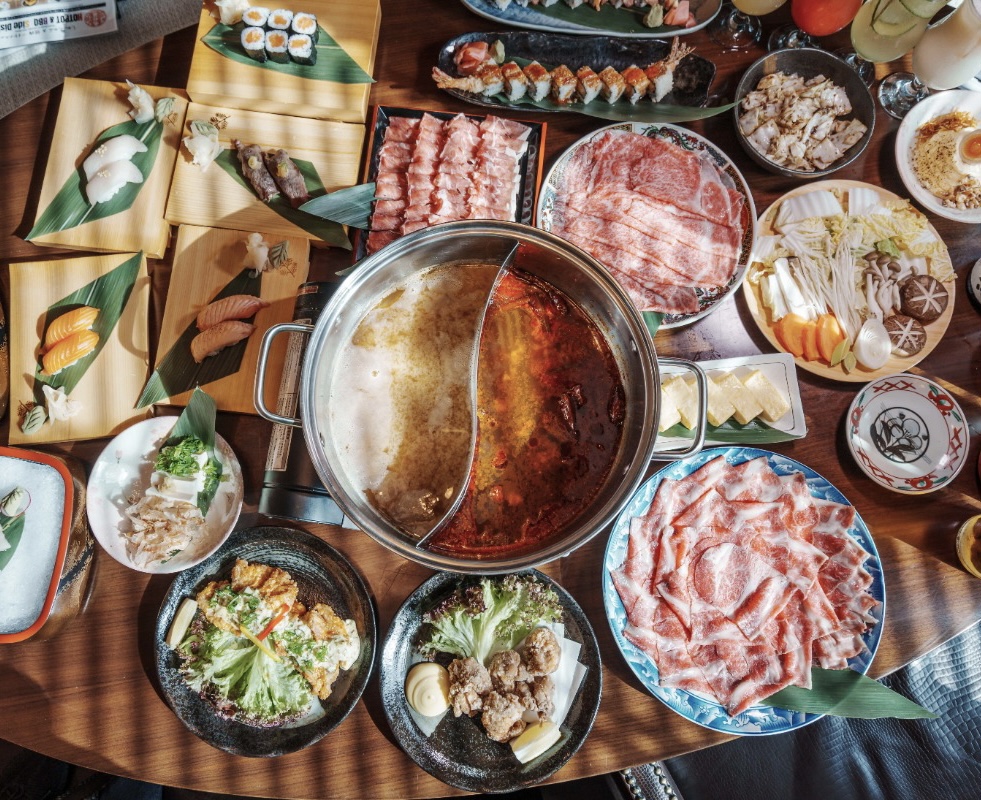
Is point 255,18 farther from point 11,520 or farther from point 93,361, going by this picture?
point 11,520

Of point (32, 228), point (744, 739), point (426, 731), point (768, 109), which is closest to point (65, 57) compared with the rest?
point (32, 228)

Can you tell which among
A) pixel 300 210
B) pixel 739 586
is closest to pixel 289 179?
pixel 300 210

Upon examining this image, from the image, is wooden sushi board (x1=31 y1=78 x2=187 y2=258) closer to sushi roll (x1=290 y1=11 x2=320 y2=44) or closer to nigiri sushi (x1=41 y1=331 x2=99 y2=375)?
nigiri sushi (x1=41 y1=331 x2=99 y2=375)

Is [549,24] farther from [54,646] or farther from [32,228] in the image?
[54,646]

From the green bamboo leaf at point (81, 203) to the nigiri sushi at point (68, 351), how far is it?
42cm

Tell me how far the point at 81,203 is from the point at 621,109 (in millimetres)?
1941

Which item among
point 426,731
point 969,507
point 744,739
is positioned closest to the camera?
point 426,731

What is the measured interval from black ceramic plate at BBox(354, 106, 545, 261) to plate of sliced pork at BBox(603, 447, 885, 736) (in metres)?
1.04

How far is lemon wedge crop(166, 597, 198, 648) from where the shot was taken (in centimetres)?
220

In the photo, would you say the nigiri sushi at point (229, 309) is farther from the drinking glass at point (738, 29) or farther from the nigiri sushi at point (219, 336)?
the drinking glass at point (738, 29)

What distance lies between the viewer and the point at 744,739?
2.58m

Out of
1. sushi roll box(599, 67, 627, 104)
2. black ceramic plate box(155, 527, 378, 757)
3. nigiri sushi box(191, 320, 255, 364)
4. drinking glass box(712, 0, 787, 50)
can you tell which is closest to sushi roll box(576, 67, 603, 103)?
sushi roll box(599, 67, 627, 104)

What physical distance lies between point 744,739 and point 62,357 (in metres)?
2.80

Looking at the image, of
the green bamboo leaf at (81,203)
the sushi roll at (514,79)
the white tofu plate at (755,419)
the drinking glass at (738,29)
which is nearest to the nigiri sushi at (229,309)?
the green bamboo leaf at (81,203)
